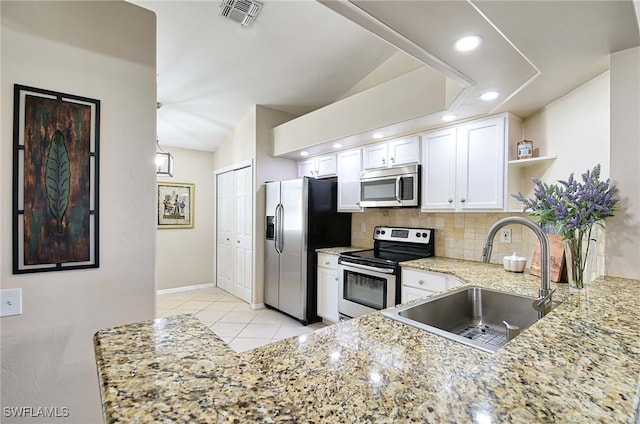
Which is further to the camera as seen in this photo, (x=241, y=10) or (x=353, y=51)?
(x=353, y=51)

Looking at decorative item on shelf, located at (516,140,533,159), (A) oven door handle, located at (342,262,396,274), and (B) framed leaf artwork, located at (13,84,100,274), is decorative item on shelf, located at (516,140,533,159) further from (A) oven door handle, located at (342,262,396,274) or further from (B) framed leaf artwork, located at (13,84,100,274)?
(B) framed leaf artwork, located at (13,84,100,274)

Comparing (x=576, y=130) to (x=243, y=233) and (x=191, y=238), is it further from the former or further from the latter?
(x=191, y=238)

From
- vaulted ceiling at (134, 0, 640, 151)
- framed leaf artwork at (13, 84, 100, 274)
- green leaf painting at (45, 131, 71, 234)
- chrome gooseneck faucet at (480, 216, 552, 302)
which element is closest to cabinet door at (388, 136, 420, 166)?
vaulted ceiling at (134, 0, 640, 151)

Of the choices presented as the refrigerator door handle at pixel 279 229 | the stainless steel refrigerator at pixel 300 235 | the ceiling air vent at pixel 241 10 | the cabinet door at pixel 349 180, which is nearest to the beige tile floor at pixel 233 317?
the stainless steel refrigerator at pixel 300 235

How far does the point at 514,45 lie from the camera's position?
1.49m

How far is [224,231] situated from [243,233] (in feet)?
2.61

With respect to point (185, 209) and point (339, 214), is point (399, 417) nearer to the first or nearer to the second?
point (339, 214)

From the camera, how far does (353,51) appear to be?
3.22m

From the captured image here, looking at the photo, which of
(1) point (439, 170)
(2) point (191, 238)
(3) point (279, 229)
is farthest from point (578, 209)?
(2) point (191, 238)

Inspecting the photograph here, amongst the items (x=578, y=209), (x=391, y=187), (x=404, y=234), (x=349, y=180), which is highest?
(x=349, y=180)

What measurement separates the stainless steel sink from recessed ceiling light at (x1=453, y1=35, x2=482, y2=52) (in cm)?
127

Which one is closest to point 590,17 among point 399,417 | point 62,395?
point 399,417

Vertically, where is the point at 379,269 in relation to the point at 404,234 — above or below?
below

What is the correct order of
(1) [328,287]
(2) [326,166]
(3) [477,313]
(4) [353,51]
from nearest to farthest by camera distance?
(3) [477,313] < (4) [353,51] < (1) [328,287] < (2) [326,166]
